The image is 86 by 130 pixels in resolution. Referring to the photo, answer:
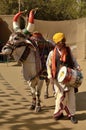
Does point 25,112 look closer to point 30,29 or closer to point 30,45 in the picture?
point 30,45

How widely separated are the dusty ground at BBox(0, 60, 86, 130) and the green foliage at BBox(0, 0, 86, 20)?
27.9 meters

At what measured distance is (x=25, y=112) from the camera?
821cm

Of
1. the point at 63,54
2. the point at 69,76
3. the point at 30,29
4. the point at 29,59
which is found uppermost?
the point at 30,29

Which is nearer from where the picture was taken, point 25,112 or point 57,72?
point 57,72

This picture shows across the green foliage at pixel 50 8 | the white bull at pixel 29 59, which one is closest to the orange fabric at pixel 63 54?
the white bull at pixel 29 59

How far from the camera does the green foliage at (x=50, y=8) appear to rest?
4078 centimetres

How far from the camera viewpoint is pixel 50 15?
4034 centimetres

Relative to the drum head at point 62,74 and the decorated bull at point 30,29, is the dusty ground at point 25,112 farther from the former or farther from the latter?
the decorated bull at point 30,29

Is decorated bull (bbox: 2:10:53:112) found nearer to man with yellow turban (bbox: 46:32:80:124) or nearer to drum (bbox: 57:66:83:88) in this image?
man with yellow turban (bbox: 46:32:80:124)

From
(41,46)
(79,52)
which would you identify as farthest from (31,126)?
(79,52)

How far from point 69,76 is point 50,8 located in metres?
36.1

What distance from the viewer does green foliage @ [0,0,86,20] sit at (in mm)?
40781

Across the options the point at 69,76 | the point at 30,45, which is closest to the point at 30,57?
the point at 30,45

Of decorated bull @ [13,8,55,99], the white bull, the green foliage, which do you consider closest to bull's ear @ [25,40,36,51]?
the white bull
